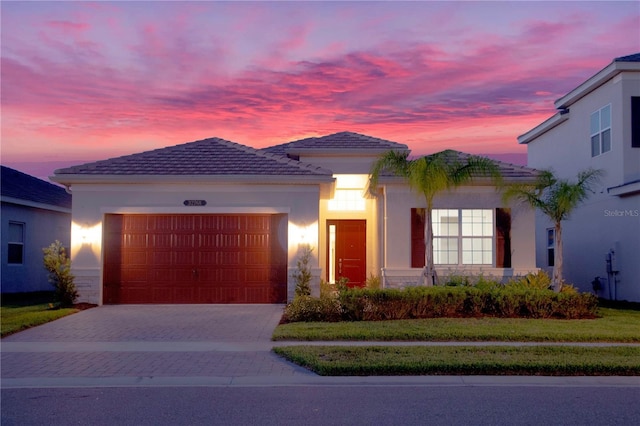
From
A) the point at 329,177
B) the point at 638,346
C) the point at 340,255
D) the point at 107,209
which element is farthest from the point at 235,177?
the point at 638,346

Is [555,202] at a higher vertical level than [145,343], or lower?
higher

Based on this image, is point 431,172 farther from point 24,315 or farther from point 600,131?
point 24,315

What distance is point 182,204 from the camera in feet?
59.2

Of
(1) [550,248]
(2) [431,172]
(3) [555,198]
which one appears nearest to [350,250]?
(2) [431,172]

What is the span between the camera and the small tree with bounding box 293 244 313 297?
685 inches

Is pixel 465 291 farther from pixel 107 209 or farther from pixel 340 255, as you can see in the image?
pixel 107 209

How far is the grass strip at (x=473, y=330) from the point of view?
12391 mm

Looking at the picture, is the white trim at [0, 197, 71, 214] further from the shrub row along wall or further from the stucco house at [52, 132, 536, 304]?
the shrub row along wall

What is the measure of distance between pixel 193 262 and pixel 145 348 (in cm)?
634

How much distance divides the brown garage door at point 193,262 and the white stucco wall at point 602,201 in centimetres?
1049

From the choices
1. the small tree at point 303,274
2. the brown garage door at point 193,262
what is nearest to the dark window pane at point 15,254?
the brown garage door at point 193,262

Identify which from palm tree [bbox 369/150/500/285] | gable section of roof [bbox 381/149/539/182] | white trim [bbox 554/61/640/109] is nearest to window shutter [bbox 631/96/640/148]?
white trim [bbox 554/61/640/109]

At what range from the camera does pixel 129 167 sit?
18.2 meters

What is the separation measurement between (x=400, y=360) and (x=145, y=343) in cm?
500
